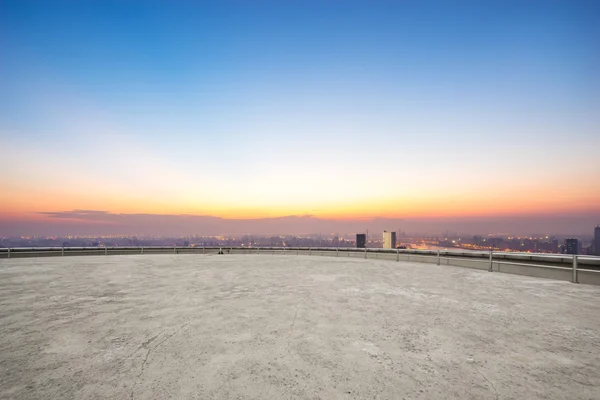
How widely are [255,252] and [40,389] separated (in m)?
26.3

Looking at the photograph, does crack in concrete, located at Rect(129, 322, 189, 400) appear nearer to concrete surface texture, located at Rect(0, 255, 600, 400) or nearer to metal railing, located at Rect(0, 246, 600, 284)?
concrete surface texture, located at Rect(0, 255, 600, 400)

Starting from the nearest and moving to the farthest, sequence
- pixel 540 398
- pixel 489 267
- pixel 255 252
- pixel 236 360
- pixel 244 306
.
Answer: pixel 540 398 < pixel 236 360 < pixel 244 306 < pixel 489 267 < pixel 255 252

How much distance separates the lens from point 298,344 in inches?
203

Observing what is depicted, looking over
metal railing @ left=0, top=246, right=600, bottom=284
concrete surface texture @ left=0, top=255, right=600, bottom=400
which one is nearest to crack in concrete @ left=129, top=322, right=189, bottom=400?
concrete surface texture @ left=0, top=255, right=600, bottom=400

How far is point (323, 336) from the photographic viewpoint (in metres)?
5.54

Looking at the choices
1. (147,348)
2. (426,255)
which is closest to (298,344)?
(147,348)

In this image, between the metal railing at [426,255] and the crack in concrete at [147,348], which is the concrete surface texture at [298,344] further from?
the metal railing at [426,255]

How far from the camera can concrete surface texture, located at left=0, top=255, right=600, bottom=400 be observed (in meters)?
3.79

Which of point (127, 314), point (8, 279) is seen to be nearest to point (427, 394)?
point (127, 314)

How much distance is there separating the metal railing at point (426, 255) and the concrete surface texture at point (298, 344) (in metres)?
2.89

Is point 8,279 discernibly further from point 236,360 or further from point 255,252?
point 255,252

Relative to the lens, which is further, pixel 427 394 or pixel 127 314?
pixel 127 314

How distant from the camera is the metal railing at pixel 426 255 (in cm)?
1226

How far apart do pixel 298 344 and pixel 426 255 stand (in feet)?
56.1
